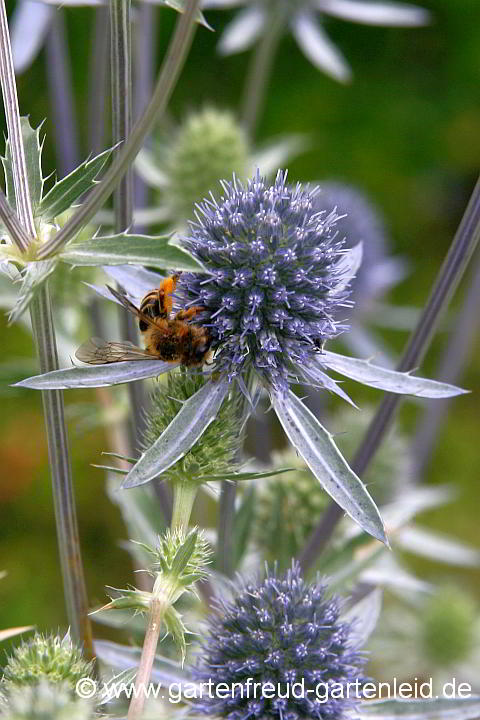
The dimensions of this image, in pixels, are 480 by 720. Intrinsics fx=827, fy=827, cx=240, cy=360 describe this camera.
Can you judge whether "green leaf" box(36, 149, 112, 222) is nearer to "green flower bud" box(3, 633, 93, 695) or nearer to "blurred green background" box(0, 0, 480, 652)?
"green flower bud" box(3, 633, 93, 695)

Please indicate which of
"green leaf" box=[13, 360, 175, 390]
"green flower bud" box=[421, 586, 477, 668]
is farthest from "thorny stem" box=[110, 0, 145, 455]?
"green flower bud" box=[421, 586, 477, 668]

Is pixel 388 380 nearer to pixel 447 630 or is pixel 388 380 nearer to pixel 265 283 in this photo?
pixel 265 283

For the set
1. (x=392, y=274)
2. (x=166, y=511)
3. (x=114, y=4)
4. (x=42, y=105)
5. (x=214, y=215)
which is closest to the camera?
(x=114, y=4)

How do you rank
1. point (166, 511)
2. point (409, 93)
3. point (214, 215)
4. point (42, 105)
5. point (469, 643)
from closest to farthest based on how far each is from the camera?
point (214, 215), point (166, 511), point (469, 643), point (42, 105), point (409, 93)

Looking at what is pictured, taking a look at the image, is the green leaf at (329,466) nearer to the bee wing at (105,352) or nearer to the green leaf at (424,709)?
the bee wing at (105,352)

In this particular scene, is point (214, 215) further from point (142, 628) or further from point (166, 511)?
point (142, 628)

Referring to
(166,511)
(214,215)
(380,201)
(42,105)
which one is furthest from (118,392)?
(380,201)
